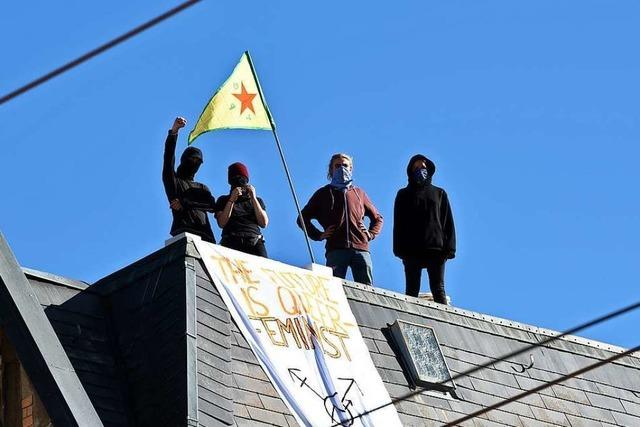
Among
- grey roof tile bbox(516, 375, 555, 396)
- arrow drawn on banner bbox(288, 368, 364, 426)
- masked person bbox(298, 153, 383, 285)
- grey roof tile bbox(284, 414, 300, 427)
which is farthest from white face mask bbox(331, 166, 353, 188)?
grey roof tile bbox(284, 414, 300, 427)

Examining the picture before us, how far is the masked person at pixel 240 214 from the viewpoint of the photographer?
20.3 m

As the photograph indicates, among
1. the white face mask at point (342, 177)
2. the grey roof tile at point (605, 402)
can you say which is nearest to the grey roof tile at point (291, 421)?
the white face mask at point (342, 177)

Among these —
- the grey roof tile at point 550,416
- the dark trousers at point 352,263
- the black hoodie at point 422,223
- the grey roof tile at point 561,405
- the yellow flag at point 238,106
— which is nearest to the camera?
the grey roof tile at point 550,416

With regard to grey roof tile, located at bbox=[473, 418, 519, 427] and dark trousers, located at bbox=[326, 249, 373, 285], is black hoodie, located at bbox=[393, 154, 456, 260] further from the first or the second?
grey roof tile, located at bbox=[473, 418, 519, 427]

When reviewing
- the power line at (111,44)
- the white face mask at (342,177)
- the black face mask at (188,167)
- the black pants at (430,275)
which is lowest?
the power line at (111,44)

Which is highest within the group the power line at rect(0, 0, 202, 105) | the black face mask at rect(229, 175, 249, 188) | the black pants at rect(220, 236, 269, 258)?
the black face mask at rect(229, 175, 249, 188)

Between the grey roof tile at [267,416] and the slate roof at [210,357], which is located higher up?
the slate roof at [210,357]

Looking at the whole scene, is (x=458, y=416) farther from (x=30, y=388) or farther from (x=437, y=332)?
(x=30, y=388)

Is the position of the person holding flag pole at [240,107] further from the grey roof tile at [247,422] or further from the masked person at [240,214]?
the grey roof tile at [247,422]

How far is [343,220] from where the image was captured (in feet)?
70.7

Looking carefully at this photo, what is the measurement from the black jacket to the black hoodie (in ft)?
7.85

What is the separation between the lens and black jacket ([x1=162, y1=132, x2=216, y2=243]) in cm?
2020

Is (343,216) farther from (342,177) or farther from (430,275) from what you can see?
(430,275)

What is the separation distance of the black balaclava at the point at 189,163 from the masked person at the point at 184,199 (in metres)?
0.03
